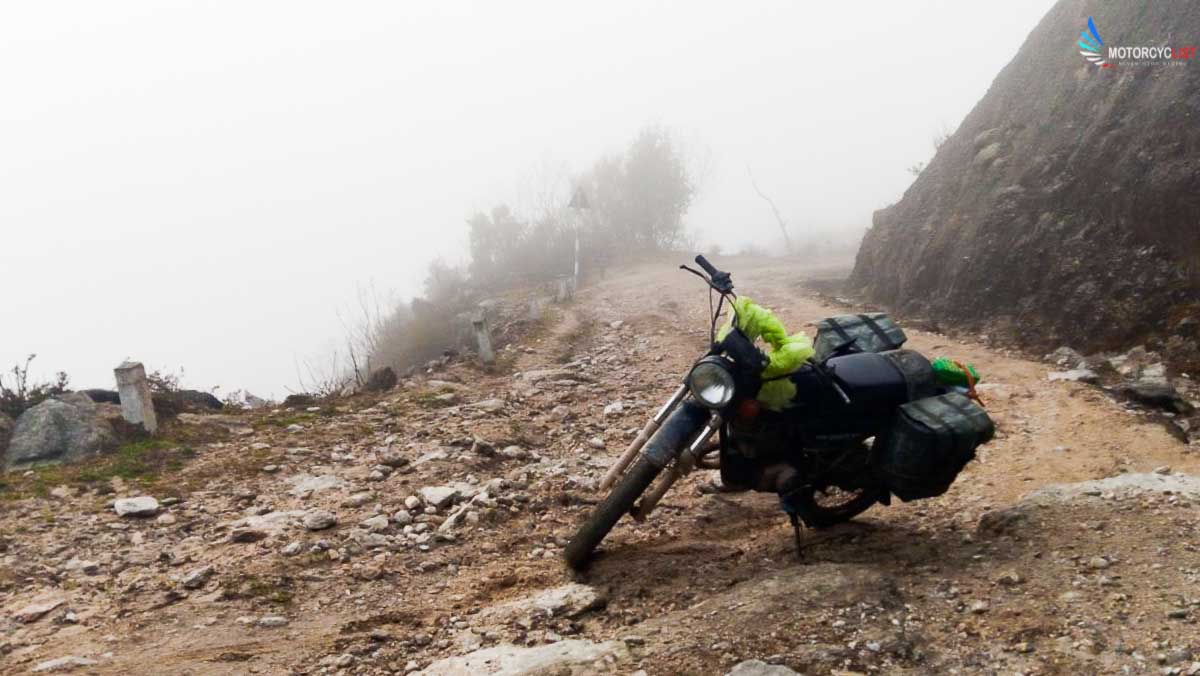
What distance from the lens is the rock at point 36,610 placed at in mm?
4004

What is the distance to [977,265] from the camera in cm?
1065

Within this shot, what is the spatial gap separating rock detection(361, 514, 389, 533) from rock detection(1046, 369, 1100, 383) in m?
6.13

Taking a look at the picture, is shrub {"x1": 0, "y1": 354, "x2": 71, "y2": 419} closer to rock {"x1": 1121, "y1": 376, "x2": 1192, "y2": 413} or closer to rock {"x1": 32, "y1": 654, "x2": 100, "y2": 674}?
rock {"x1": 32, "y1": 654, "x2": 100, "y2": 674}

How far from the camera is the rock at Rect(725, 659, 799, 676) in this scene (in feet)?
9.74

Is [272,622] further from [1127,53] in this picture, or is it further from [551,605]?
[1127,53]

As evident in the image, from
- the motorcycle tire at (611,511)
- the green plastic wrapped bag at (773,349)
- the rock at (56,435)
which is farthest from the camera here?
the rock at (56,435)

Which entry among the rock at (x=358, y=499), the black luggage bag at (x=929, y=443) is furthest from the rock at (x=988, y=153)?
the rock at (x=358, y=499)

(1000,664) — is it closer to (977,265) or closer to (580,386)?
(580,386)

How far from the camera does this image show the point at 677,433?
153 inches

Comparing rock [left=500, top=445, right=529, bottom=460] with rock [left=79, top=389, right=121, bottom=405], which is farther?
rock [left=79, top=389, right=121, bottom=405]

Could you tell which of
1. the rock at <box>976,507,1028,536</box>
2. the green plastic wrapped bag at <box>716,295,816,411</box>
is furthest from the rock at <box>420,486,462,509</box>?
the rock at <box>976,507,1028,536</box>

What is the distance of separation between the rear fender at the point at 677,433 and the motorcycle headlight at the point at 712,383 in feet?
0.67

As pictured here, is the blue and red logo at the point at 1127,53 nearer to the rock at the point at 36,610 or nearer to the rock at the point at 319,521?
the rock at the point at 319,521

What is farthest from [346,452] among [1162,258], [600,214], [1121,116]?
[600,214]
